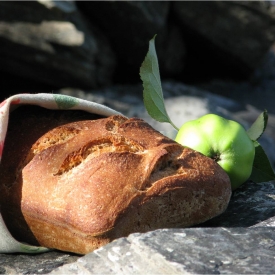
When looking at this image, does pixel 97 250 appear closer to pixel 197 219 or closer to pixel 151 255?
pixel 151 255

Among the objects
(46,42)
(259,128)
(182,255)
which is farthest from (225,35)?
(182,255)

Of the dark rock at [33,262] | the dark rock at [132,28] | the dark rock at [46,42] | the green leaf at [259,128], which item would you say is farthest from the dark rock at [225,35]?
the dark rock at [33,262]

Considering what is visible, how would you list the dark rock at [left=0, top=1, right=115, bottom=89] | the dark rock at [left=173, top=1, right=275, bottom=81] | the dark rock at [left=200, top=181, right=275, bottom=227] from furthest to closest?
1. the dark rock at [left=173, top=1, right=275, bottom=81]
2. the dark rock at [left=0, top=1, right=115, bottom=89]
3. the dark rock at [left=200, top=181, right=275, bottom=227]

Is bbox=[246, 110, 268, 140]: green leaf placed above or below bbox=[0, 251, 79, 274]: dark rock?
above

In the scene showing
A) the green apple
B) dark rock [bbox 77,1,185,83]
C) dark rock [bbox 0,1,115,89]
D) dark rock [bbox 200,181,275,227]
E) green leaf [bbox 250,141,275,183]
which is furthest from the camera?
dark rock [bbox 77,1,185,83]

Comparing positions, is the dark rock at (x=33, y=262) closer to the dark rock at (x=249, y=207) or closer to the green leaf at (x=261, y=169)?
the dark rock at (x=249, y=207)

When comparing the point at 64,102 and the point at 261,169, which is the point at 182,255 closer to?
the point at 64,102

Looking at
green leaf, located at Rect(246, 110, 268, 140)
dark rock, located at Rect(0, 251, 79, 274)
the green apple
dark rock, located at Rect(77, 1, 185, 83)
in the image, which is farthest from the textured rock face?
dark rock, located at Rect(0, 251, 79, 274)

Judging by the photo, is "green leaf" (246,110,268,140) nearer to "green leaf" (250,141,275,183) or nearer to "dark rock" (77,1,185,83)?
"green leaf" (250,141,275,183)
